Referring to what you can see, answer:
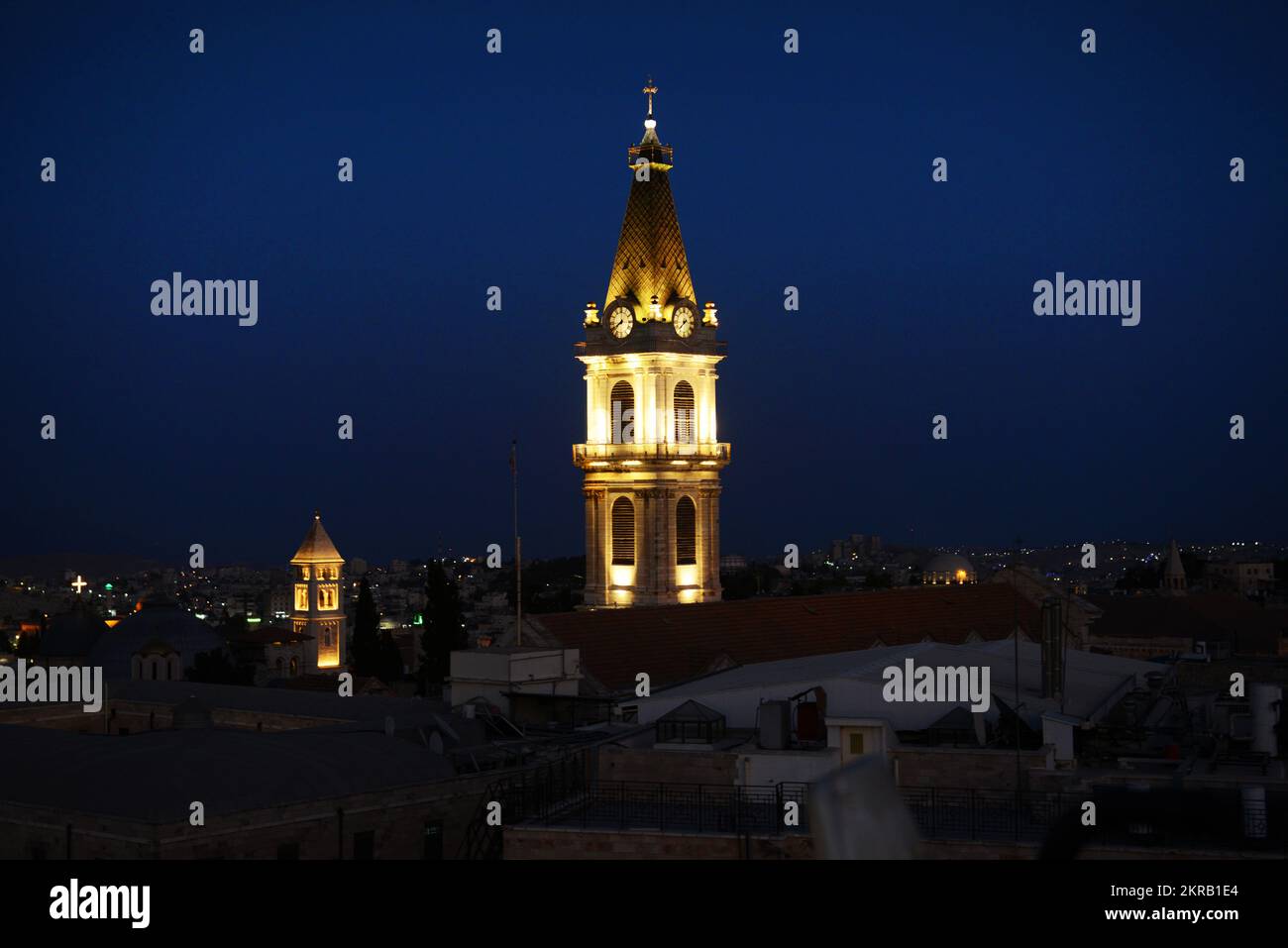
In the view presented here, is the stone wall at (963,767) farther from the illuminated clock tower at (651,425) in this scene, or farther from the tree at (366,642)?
the tree at (366,642)

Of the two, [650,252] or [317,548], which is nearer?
[650,252]

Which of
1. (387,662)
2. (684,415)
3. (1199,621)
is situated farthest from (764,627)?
(1199,621)

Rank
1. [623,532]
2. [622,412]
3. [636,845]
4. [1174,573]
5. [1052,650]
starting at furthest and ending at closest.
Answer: [1174,573] → [623,532] → [622,412] → [1052,650] → [636,845]

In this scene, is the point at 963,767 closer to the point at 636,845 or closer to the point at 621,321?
the point at 636,845

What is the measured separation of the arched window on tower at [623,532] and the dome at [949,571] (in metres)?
76.7

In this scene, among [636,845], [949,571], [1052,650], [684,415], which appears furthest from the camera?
[949,571]

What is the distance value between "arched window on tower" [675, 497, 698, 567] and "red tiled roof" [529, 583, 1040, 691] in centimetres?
562

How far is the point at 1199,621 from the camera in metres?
137

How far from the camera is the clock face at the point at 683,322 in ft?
285

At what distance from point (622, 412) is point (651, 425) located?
160 centimetres

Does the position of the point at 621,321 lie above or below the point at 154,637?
above
